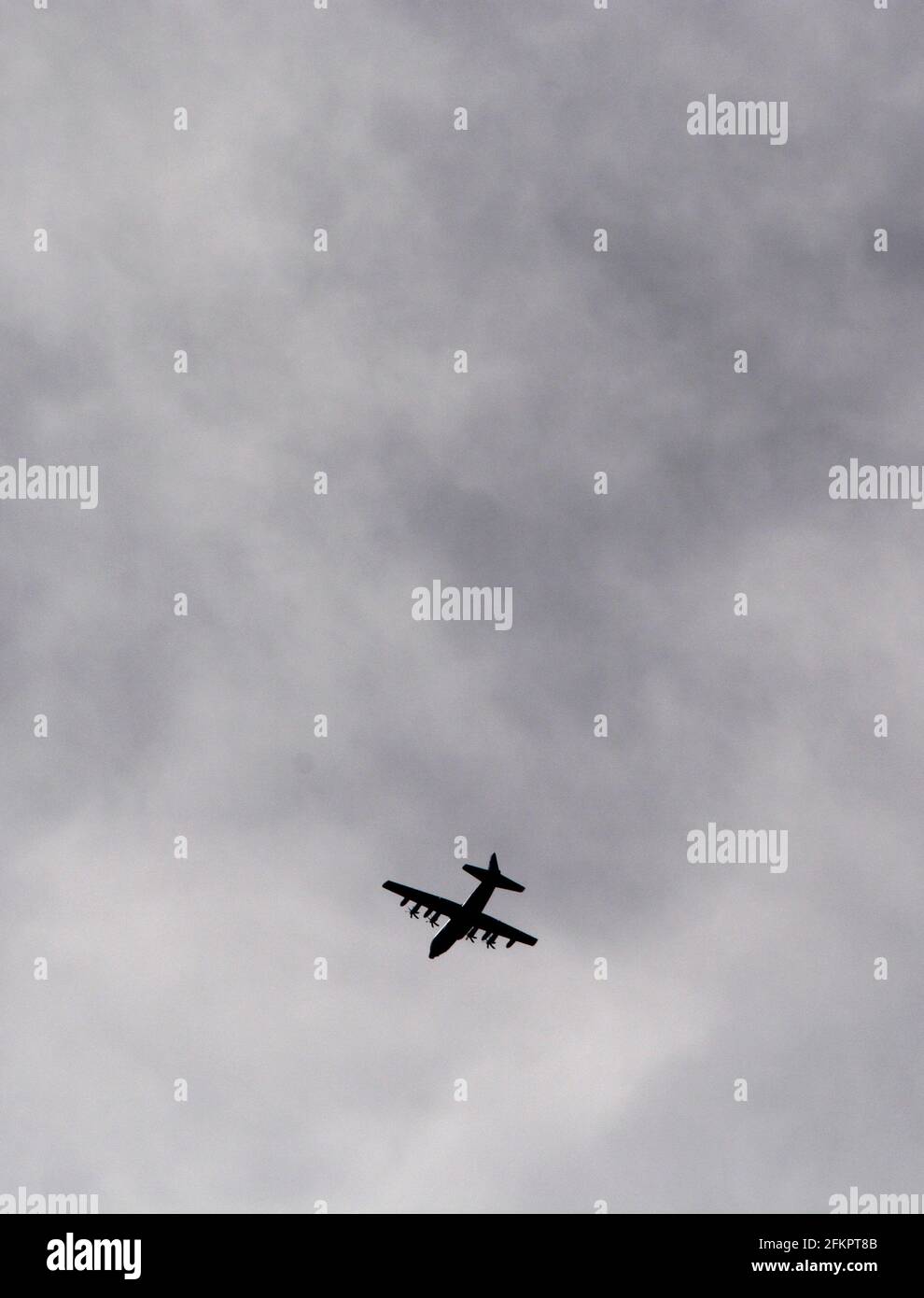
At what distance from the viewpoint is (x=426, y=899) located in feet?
351

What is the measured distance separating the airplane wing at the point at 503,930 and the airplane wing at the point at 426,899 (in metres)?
2.57

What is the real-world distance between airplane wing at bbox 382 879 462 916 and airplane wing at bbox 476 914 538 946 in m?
2.57

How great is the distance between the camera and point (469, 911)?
104 meters

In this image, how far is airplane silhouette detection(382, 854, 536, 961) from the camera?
333 feet

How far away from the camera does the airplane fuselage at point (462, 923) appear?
104m

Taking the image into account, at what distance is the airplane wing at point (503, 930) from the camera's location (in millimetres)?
105750

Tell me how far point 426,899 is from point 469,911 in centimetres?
454

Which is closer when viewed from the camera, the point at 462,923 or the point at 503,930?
the point at 462,923

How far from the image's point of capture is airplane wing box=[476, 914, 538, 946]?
347 feet

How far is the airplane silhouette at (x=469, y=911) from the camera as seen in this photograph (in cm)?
10138

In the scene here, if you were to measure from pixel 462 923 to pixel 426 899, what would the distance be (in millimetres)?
4029
